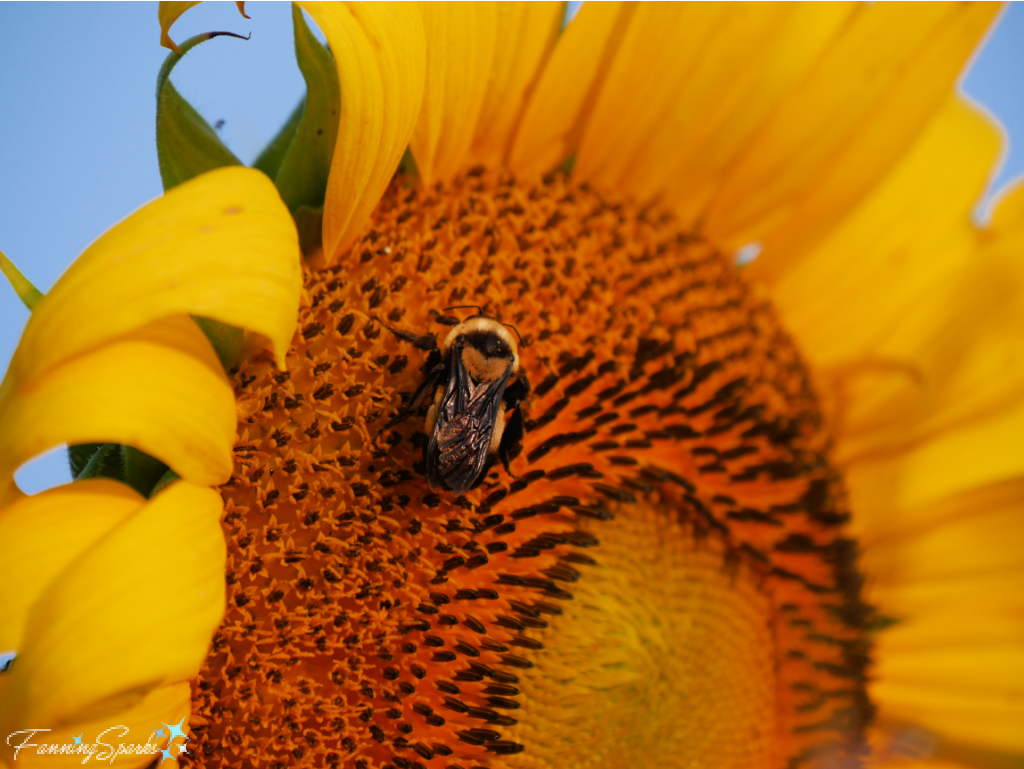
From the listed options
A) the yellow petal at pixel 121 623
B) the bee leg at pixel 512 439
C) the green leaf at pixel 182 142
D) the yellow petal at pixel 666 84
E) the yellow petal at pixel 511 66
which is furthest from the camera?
the yellow petal at pixel 666 84

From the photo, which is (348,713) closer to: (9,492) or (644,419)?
(9,492)

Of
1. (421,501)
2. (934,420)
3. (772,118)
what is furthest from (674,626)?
(772,118)

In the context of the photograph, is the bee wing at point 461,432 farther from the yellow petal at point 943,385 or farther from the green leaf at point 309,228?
the yellow petal at point 943,385

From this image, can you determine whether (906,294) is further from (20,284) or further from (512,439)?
(20,284)

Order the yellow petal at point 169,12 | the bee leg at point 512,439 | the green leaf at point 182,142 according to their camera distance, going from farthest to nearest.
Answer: the bee leg at point 512,439, the green leaf at point 182,142, the yellow petal at point 169,12

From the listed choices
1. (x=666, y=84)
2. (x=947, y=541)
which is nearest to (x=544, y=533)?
(x=666, y=84)

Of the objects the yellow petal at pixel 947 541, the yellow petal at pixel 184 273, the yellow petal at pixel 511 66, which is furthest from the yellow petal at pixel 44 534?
the yellow petal at pixel 947 541

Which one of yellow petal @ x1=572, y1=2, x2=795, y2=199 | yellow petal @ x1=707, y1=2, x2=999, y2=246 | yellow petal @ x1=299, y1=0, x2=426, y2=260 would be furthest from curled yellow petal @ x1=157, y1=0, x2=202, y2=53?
yellow petal @ x1=707, y1=2, x2=999, y2=246

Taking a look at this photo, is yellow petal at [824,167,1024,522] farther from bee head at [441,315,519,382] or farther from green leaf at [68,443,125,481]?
green leaf at [68,443,125,481]
